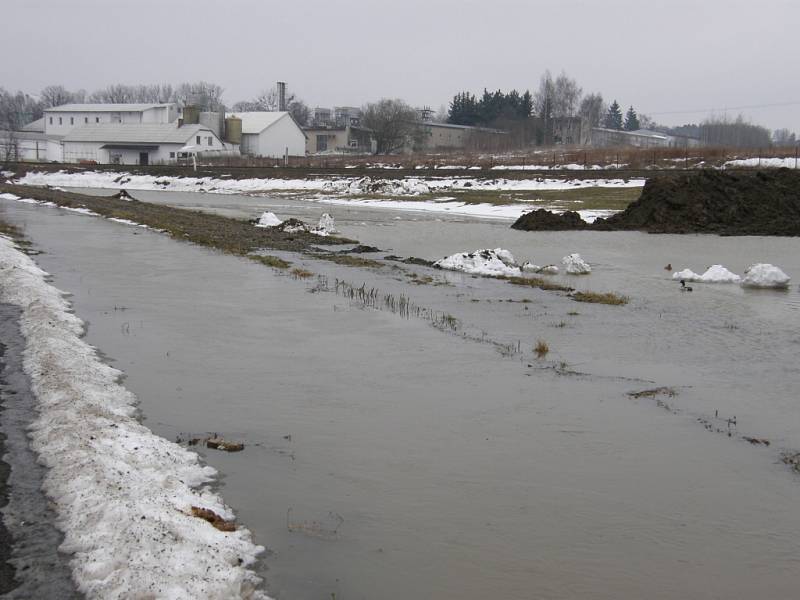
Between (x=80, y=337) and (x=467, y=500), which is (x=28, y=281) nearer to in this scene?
(x=80, y=337)

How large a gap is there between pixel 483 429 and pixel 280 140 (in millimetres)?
100129

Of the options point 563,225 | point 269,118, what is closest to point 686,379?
point 563,225

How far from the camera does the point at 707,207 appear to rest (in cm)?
3197

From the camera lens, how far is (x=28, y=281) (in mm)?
14977

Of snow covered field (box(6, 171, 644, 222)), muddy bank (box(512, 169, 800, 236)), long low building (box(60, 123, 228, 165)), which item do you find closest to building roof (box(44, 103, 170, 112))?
long low building (box(60, 123, 228, 165))

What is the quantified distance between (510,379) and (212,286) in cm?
869

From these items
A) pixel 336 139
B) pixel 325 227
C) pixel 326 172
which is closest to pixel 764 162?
pixel 326 172

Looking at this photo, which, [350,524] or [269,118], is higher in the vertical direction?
[269,118]

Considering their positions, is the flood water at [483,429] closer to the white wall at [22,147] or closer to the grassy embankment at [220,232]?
the grassy embankment at [220,232]

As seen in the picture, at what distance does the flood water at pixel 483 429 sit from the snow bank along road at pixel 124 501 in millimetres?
284

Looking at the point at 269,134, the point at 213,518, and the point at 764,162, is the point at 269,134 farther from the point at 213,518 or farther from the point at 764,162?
the point at 213,518

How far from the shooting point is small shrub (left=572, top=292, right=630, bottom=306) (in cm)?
1600

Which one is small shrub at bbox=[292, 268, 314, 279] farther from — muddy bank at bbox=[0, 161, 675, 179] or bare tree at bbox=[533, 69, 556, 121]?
bare tree at bbox=[533, 69, 556, 121]

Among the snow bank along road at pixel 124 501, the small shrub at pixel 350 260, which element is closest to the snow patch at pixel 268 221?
the small shrub at pixel 350 260
